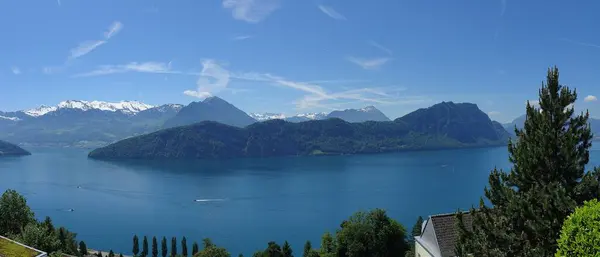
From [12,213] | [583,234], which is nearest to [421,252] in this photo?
[583,234]

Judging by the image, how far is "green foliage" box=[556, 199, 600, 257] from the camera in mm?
9273

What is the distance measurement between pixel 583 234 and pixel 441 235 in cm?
1331

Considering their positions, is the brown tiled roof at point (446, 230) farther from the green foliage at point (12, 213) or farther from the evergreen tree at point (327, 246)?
the green foliage at point (12, 213)

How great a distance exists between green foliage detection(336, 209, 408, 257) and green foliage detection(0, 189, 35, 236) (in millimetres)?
30030

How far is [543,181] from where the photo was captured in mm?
13891

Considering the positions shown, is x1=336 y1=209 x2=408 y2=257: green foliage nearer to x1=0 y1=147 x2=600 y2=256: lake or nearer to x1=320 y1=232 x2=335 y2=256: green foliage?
x1=320 y1=232 x2=335 y2=256: green foliage

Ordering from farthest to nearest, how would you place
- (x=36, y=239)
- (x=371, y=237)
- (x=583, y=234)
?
(x=371, y=237), (x=36, y=239), (x=583, y=234)

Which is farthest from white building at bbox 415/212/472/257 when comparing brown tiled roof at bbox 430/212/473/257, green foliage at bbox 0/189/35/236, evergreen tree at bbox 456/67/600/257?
green foliage at bbox 0/189/35/236

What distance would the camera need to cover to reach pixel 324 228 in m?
102

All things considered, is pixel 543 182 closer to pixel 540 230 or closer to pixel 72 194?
pixel 540 230

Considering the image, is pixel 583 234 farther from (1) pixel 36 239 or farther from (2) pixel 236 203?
(2) pixel 236 203

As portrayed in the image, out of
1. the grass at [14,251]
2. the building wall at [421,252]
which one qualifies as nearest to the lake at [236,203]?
the building wall at [421,252]

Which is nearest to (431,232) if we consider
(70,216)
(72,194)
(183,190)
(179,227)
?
(179,227)

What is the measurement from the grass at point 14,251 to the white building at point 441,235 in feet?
65.8
